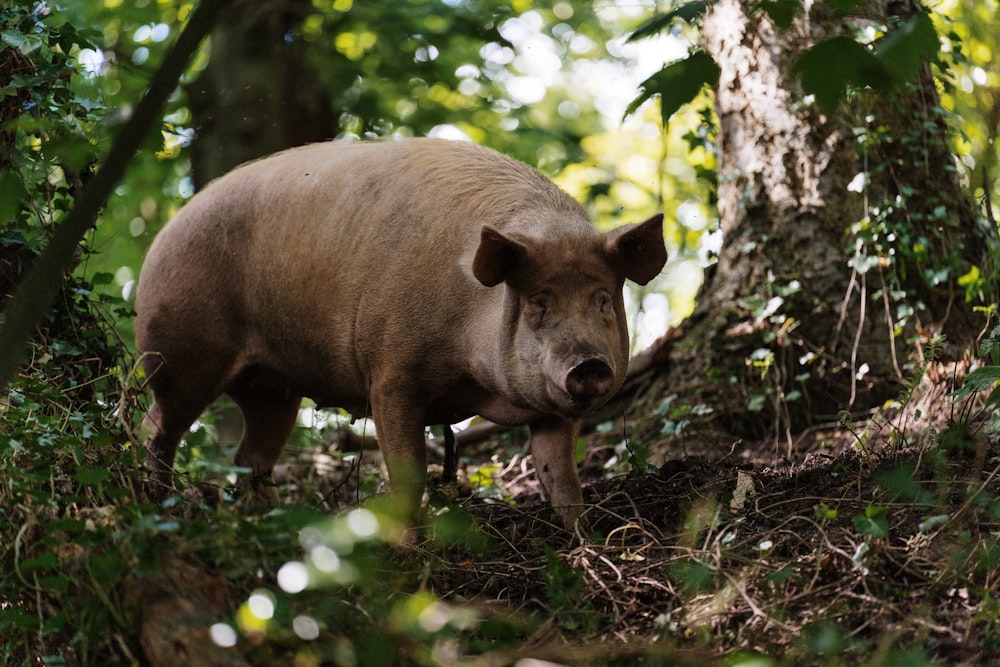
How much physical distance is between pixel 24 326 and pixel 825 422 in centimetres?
573

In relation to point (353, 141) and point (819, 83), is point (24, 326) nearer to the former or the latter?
point (819, 83)

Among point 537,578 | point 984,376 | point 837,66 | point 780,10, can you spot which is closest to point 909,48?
point 837,66

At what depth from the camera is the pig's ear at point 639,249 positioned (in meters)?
5.30

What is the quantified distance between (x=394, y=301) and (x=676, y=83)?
10.3 feet

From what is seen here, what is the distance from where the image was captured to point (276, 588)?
3.54 metres

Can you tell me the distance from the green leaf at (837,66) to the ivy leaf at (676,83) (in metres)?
0.25

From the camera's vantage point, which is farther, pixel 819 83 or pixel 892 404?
pixel 892 404

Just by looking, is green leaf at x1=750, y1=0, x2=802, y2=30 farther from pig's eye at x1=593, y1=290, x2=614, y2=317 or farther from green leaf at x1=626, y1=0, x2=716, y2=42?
pig's eye at x1=593, y1=290, x2=614, y2=317

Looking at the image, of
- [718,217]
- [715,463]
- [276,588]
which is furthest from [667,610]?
[718,217]

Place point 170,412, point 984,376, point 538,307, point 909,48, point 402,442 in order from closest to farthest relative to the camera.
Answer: point 909,48
point 984,376
point 538,307
point 402,442
point 170,412

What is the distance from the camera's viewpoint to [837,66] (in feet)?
9.20

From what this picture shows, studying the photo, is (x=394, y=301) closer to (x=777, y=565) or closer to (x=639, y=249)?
(x=639, y=249)

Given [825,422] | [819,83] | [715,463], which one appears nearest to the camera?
[819,83]

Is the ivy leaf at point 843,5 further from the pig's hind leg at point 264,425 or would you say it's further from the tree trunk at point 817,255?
the pig's hind leg at point 264,425
